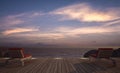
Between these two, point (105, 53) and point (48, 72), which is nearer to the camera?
point (48, 72)

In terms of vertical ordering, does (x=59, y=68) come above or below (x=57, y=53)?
above

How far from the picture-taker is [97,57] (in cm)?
970

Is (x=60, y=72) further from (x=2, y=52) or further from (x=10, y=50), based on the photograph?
(x=2, y=52)

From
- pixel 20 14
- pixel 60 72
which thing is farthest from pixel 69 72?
pixel 20 14

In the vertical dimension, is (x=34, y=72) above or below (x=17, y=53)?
below

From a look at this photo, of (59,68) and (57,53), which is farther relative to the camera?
(57,53)

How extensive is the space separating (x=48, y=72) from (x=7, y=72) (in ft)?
5.03

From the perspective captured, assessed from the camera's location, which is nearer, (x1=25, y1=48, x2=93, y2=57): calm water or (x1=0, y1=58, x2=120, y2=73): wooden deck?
(x1=0, y1=58, x2=120, y2=73): wooden deck

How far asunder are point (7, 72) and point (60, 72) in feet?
6.48

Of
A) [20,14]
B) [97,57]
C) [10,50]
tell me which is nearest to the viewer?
[10,50]

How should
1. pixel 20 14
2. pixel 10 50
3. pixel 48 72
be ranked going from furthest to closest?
pixel 20 14, pixel 10 50, pixel 48 72

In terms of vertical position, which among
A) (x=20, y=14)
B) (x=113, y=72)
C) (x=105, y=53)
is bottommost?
(x=113, y=72)

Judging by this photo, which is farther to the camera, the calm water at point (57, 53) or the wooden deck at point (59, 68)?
the calm water at point (57, 53)

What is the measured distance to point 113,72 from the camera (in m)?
7.11
